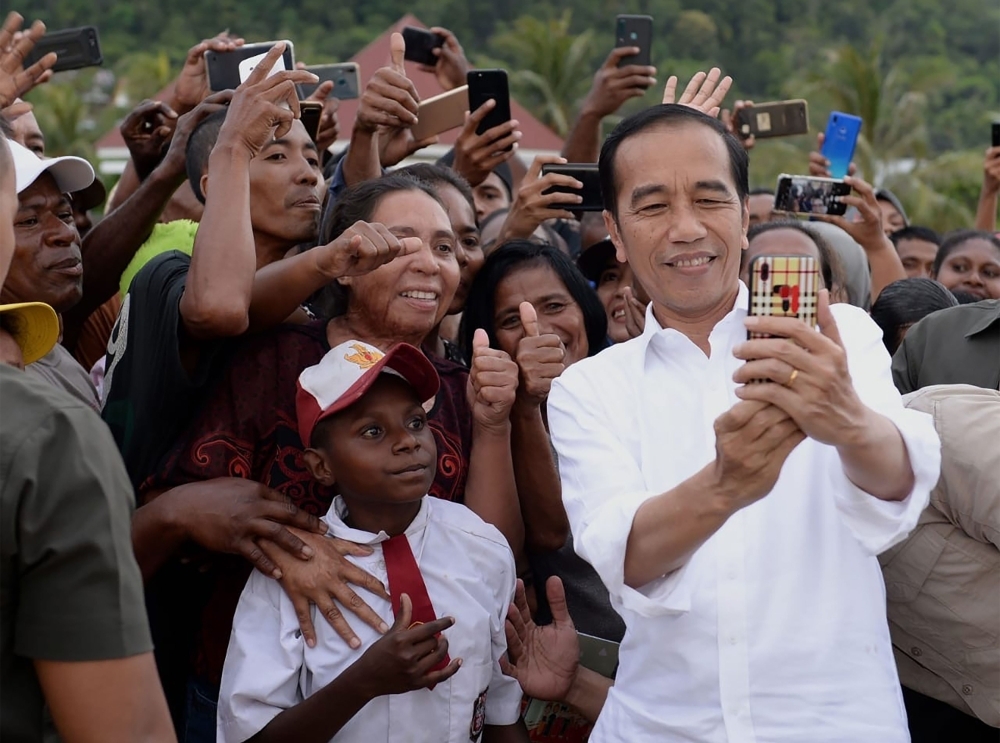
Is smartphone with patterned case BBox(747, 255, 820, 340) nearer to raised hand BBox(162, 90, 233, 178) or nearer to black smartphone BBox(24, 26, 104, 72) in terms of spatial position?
raised hand BBox(162, 90, 233, 178)

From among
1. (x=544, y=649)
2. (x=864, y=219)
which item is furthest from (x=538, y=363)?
(x=864, y=219)

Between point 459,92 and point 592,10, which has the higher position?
point 459,92

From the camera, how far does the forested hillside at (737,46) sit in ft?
108

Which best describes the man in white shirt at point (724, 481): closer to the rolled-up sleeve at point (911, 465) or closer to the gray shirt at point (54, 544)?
the rolled-up sleeve at point (911, 465)

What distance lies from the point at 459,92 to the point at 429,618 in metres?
2.59

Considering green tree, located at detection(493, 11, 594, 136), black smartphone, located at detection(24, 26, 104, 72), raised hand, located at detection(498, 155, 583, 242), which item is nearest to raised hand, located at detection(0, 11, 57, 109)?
black smartphone, located at detection(24, 26, 104, 72)

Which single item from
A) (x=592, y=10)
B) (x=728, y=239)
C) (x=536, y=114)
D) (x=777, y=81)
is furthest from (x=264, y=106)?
(x=592, y=10)

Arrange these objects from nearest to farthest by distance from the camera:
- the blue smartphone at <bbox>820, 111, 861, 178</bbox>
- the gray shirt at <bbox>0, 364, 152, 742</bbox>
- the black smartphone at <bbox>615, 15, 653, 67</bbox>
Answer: the gray shirt at <bbox>0, 364, 152, 742</bbox> → the black smartphone at <bbox>615, 15, 653, 67</bbox> → the blue smartphone at <bbox>820, 111, 861, 178</bbox>

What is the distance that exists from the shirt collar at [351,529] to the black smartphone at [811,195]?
291 cm

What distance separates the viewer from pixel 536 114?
36188 millimetres

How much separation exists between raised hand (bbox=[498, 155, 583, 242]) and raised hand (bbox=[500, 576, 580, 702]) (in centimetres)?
152

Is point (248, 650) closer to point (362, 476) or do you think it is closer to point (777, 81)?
point (362, 476)

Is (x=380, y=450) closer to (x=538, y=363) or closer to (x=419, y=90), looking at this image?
(x=538, y=363)

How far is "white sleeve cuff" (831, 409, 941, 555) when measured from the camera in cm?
224
